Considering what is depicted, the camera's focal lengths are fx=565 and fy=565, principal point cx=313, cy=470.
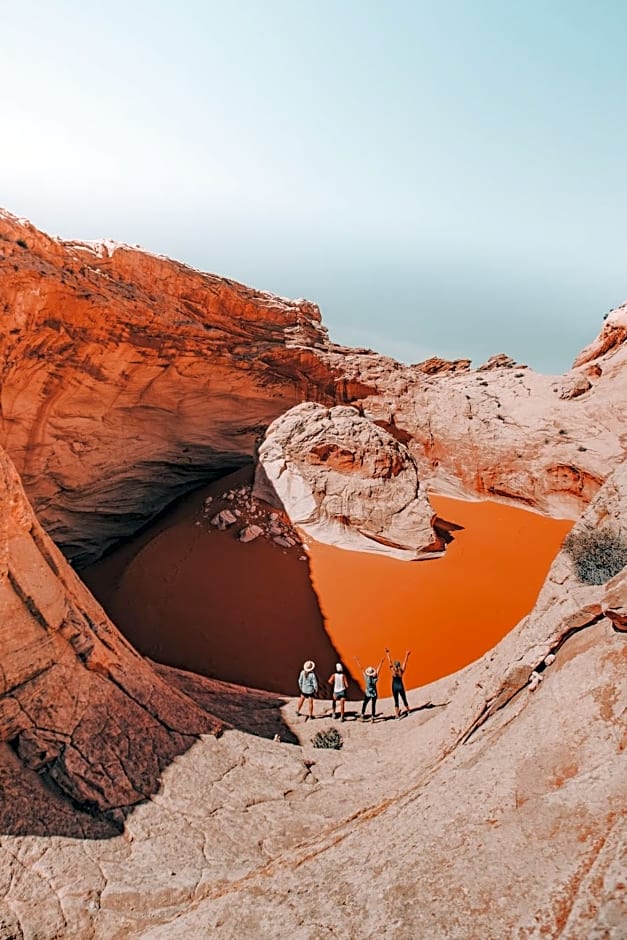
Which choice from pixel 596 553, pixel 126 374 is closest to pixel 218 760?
pixel 596 553

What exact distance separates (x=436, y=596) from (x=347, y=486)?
2.85 metres

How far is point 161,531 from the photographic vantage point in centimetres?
1112

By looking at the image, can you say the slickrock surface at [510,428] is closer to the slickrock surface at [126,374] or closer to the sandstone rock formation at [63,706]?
the slickrock surface at [126,374]

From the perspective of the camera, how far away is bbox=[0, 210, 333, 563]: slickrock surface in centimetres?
891

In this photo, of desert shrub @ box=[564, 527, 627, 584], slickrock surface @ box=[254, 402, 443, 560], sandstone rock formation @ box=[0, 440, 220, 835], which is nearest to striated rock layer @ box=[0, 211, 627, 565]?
slickrock surface @ box=[254, 402, 443, 560]

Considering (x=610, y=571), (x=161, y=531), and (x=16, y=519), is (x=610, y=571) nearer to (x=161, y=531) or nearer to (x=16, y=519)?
(x=16, y=519)

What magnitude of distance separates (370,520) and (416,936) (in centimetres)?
885

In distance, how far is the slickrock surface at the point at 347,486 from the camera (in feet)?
35.8

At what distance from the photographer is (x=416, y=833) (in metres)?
2.99

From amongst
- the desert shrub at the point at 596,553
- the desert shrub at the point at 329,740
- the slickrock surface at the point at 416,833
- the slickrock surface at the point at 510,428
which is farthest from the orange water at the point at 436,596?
the desert shrub at the point at 596,553

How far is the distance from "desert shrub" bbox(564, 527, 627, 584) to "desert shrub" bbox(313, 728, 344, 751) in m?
2.99

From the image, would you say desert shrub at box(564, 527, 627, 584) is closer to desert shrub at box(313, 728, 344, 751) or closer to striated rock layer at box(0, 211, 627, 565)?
desert shrub at box(313, 728, 344, 751)

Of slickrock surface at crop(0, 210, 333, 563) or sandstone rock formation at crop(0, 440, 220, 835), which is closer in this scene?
sandstone rock formation at crop(0, 440, 220, 835)

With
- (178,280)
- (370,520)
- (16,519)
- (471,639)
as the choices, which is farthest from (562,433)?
(16,519)
